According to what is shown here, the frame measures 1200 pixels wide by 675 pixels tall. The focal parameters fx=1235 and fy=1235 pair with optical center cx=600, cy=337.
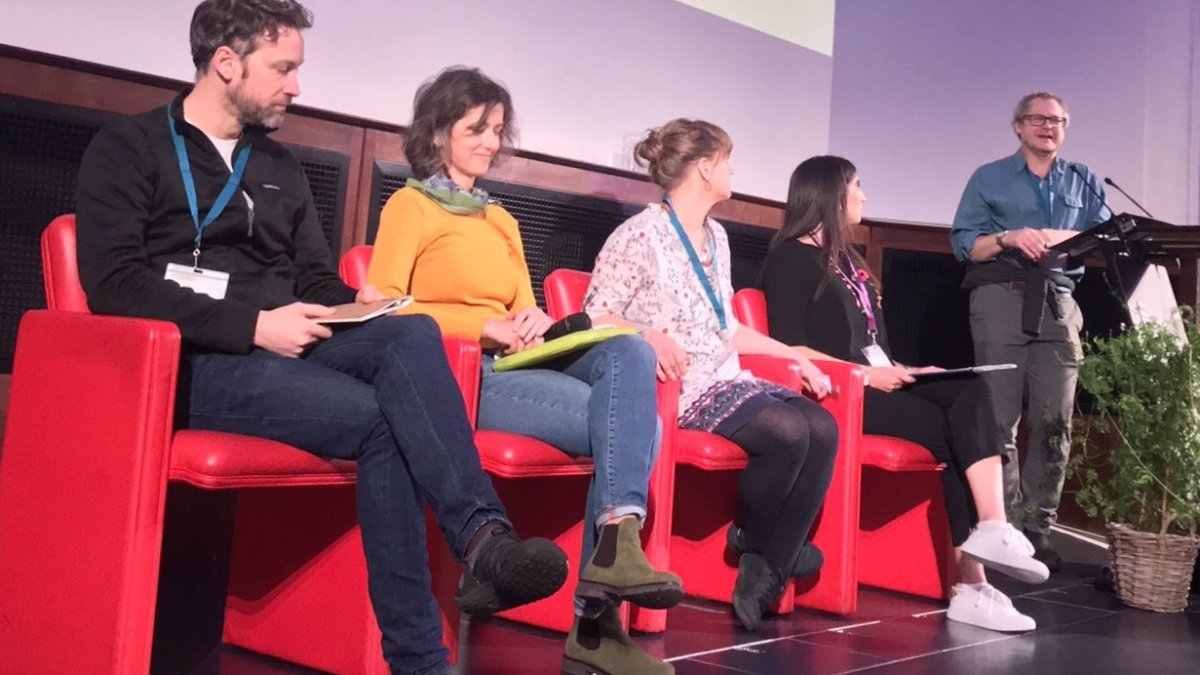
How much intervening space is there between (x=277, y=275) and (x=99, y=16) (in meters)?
1.44

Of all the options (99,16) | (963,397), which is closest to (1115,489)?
(963,397)

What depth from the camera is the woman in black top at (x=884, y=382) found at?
117 inches

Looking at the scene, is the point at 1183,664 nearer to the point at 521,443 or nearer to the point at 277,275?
the point at 521,443

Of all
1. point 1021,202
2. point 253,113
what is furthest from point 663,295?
point 1021,202

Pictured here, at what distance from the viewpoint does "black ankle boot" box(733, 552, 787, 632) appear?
2.76m

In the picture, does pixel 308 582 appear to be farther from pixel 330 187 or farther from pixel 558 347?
pixel 330 187

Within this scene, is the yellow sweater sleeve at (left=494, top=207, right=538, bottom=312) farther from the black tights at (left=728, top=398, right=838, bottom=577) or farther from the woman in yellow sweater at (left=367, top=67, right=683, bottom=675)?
the black tights at (left=728, top=398, right=838, bottom=577)

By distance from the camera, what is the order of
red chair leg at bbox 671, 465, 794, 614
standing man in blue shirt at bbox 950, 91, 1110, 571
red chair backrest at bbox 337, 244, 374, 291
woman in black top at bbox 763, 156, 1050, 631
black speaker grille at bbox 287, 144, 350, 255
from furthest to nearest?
standing man in blue shirt at bbox 950, 91, 1110, 571 → black speaker grille at bbox 287, 144, 350, 255 → red chair leg at bbox 671, 465, 794, 614 → woman in black top at bbox 763, 156, 1050, 631 → red chair backrest at bbox 337, 244, 374, 291

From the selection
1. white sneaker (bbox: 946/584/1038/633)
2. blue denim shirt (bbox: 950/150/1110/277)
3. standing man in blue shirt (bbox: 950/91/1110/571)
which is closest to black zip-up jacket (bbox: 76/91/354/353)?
white sneaker (bbox: 946/584/1038/633)

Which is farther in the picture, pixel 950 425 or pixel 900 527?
pixel 900 527

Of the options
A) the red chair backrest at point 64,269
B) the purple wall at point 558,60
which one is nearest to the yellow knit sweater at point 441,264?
the red chair backrest at point 64,269

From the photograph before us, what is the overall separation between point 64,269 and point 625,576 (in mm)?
1074

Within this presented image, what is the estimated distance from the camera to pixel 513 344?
8.06 ft

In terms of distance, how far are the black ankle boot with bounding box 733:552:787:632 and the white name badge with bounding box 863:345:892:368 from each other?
732mm
